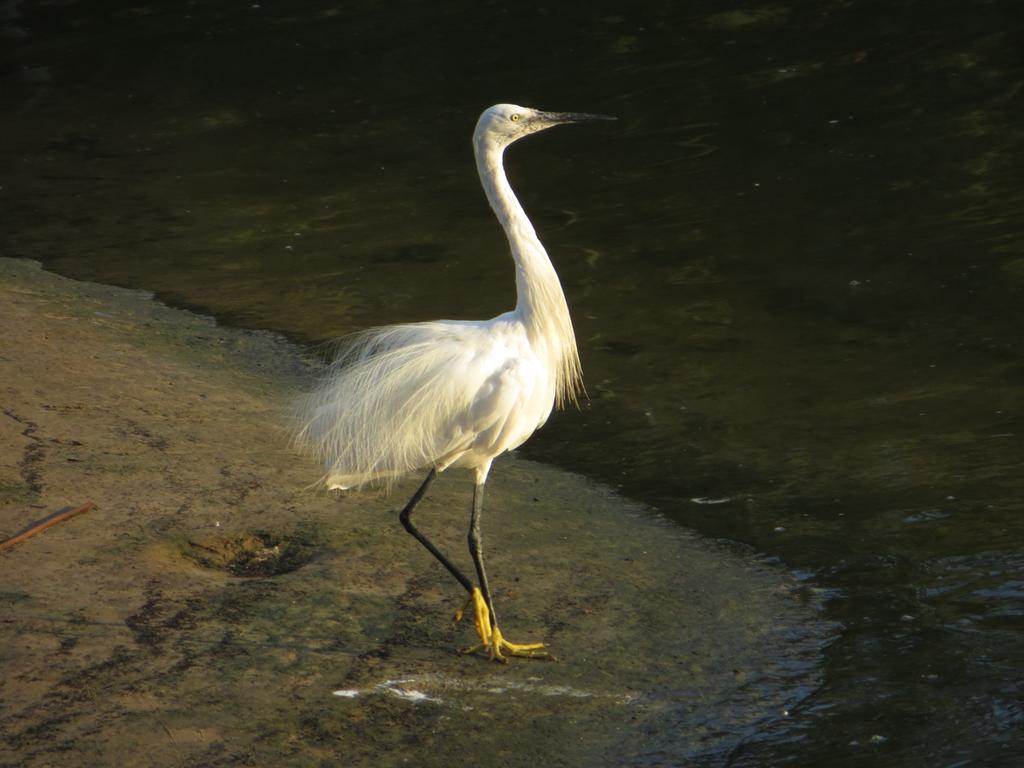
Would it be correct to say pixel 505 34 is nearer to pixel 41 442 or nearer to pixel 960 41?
pixel 960 41

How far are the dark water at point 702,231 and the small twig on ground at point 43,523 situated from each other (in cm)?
208

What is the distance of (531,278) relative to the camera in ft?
15.6

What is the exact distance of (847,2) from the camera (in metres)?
13.3

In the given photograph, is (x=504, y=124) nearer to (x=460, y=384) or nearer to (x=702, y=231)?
(x=460, y=384)

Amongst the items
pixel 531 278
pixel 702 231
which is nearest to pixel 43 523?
pixel 531 278

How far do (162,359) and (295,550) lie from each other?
7.07 feet

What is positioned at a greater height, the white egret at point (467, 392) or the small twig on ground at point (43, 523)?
the white egret at point (467, 392)

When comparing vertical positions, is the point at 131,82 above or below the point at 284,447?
above

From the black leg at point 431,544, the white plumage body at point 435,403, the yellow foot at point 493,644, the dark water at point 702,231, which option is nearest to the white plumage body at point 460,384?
the white plumage body at point 435,403

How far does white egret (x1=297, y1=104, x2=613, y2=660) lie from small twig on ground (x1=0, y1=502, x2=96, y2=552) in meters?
0.90

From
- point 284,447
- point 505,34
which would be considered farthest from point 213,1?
point 284,447

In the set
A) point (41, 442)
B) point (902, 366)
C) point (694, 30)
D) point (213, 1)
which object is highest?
point (213, 1)

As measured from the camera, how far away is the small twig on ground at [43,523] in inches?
190

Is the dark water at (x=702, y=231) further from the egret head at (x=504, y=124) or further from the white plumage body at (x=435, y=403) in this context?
the egret head at (x=504, y=124)
